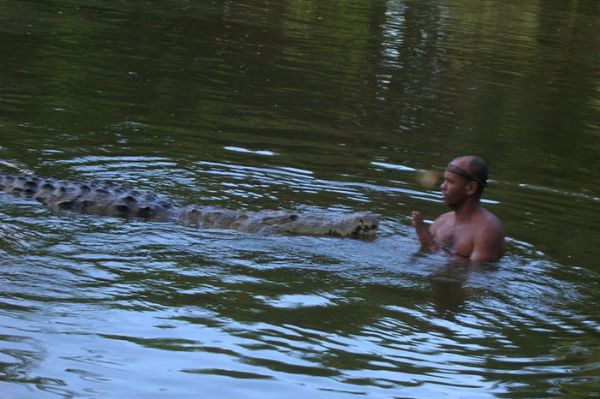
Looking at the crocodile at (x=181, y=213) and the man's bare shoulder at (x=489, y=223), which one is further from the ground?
the man's bare shoulder at (x=489, y=223)

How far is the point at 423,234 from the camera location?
9.65 m

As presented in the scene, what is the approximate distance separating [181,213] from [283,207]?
1.22 metres

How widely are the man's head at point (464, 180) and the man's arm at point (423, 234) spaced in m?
0.52

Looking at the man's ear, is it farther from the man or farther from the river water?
the river water

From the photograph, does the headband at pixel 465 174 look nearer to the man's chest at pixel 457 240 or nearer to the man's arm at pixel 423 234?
the man's chest at pixel 457 240

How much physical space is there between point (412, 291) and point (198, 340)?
227cm

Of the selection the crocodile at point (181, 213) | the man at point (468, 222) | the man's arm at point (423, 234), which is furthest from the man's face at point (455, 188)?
the crocodile at point (181, 213)

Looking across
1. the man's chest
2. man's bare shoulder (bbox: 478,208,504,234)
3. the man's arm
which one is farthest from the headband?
the man's arm

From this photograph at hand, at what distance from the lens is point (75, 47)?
1925 centimetres

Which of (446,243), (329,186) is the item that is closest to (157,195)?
(329,186)

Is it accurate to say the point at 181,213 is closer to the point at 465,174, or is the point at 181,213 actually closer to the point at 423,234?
the point at 423,234

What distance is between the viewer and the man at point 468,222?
981 centimetres

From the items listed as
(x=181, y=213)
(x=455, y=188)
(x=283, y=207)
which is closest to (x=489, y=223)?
(x=455, y=188)

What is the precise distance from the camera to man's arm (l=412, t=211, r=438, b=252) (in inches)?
376
